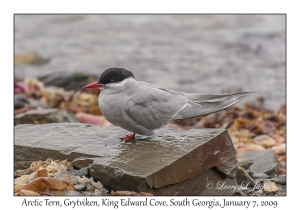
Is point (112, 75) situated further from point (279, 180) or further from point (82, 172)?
point (279, 180)

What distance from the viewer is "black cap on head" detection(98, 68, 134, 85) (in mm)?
5402

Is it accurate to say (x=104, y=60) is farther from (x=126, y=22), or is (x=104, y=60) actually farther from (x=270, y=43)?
(x=270, y=43)

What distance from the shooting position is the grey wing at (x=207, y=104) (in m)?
5.76

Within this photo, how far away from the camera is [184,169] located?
4.95 meters

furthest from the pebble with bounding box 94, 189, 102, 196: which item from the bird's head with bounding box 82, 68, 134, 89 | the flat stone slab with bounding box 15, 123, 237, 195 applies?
the bird's head with bounding box 82, 68, 134, 89

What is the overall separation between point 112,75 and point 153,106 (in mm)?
526

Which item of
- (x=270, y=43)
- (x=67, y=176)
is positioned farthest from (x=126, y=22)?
(x=67, y=176)

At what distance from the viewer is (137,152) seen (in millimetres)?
5148

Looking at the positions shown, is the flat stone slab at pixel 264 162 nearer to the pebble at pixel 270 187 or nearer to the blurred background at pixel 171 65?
the blurred background at pixel 171 65

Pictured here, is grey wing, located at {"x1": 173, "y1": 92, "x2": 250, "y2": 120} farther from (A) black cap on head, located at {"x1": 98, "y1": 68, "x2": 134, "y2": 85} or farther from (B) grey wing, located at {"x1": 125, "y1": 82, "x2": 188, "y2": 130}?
(A) black cap on head, located at {"x1": 98, "y1": 68, "x2": 134, "y2": 85}

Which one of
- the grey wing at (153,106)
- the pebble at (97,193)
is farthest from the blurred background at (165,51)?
the pebble at (97,193)

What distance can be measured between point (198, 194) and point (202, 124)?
12.1 feet

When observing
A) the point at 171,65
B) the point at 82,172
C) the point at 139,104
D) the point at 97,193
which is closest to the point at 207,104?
the point at 139,104

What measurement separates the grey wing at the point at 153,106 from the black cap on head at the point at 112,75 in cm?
22
